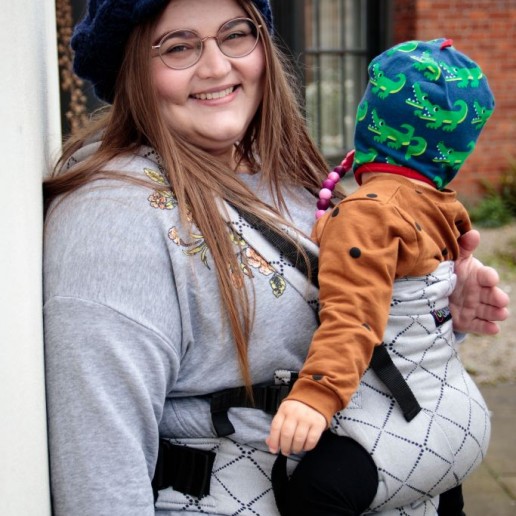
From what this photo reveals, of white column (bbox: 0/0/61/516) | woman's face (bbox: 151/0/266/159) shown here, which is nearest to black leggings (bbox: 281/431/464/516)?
white column (bbox: 0/0/61/516)

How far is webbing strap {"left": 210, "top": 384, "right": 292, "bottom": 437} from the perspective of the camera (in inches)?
68.6

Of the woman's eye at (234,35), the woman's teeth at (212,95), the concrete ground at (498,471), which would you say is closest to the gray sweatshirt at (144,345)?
the woman's teeth at (212,95)

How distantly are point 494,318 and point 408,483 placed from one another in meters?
0.61

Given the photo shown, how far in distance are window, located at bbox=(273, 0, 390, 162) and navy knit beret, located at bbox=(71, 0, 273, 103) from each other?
20.0 ft

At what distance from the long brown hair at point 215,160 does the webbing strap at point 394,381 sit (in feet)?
0.92

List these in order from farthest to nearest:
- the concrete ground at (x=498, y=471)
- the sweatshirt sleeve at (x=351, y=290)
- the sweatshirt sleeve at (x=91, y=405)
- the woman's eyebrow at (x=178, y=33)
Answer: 1. the concrete ground at (x=498, y=471)
2. the woman's eyebrow at (x=178, y=33)
3. the sweatshirt sleeve at (x=351, y=290)
4. the sweatshirt sleeve at (x=91, y=405)

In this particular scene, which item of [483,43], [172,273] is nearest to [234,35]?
[172,273]

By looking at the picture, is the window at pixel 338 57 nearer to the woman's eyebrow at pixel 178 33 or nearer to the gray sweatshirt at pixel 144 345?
the woman's eyebrow at pixel 178 33

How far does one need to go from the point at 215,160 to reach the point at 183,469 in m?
0.69

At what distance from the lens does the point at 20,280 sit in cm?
136

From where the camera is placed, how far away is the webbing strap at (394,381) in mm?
1800

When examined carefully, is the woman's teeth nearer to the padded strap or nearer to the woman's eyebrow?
the woman's eyebrow

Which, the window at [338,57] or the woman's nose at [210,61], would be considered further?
the window at [338,57]

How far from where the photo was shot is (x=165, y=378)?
1652 millimetres
